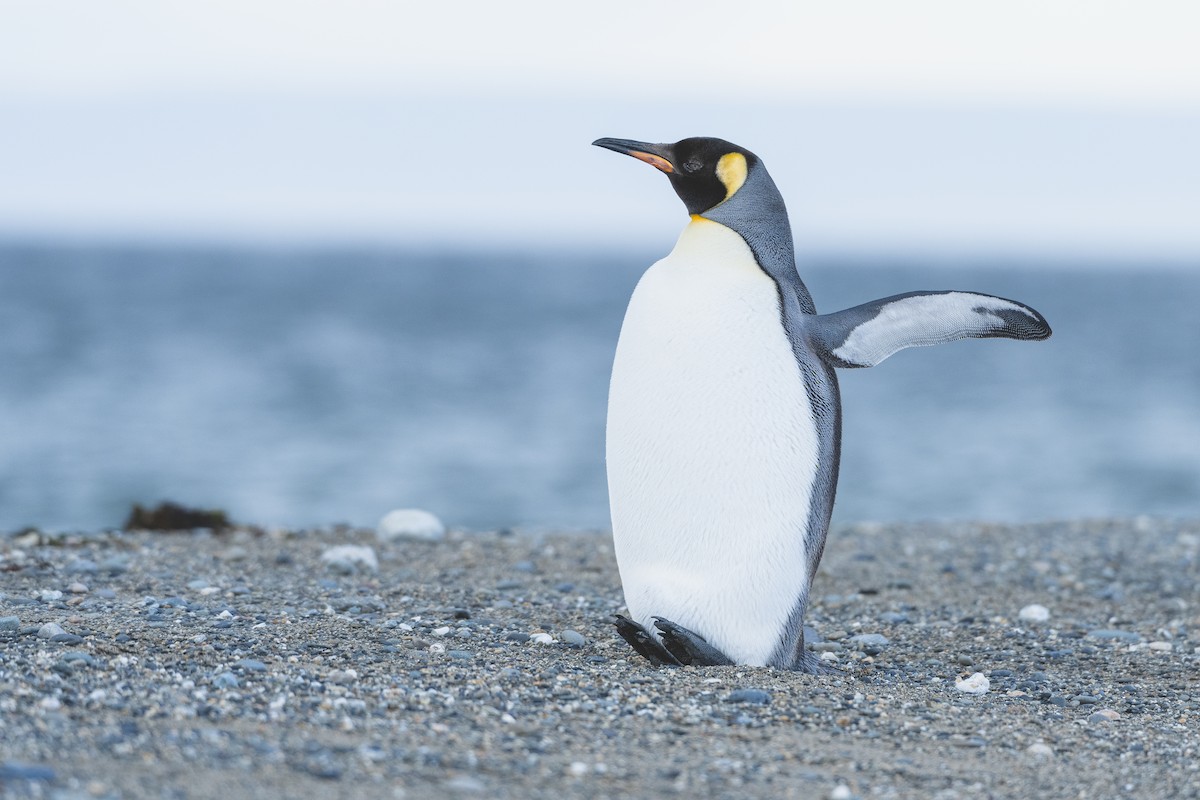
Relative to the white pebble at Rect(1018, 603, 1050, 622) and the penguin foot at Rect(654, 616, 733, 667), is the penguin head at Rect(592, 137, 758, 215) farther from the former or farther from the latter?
the white pebble at Rect(1018, 603, 1050, 622)

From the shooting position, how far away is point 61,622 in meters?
3.88

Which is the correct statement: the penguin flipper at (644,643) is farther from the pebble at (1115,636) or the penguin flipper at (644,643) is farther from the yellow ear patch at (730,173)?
the pebble at (1115,636)

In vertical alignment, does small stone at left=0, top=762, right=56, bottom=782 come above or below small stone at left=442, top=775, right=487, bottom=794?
below

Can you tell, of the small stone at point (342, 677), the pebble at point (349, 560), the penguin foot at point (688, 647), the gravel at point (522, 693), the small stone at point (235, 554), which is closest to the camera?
the gravel at point (522, 693)

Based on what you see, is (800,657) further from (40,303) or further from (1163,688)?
(40,303)

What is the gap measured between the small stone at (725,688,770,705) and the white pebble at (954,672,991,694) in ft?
2.76

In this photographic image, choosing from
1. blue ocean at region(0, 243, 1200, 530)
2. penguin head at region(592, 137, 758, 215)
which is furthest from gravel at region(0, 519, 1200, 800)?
blue ocean at region(0, 243, 1200, 530)

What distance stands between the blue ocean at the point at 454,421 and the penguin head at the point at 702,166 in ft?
25.6

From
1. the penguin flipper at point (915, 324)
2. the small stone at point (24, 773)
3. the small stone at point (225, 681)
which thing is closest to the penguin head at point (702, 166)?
the penguin flipper at point (915, 324)

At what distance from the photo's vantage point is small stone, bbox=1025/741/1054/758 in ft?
10.5

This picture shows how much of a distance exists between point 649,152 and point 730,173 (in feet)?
0.87

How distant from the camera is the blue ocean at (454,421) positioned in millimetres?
13344

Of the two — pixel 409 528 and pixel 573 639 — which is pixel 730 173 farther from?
pixel 409 528

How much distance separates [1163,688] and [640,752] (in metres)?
2.09
